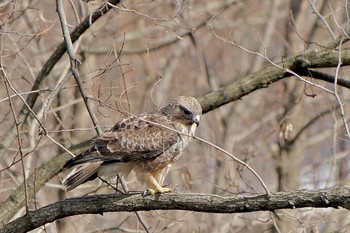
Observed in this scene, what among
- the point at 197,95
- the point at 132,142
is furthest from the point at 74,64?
the point at 197,95

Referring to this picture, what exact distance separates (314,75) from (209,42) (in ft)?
26.7

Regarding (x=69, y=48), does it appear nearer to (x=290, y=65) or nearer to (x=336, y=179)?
(x=290, y=65)

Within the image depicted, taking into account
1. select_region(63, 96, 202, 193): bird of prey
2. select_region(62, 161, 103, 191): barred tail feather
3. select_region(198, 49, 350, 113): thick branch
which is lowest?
select_region(62, 161, 103, 191): barred tail feather

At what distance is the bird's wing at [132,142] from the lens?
639cm

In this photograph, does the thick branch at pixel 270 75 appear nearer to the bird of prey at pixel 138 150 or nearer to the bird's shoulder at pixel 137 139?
the bird of prey at pixel 138 150

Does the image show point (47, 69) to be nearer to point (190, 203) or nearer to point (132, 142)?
point (132, 142)

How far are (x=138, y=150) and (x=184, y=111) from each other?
0.50 metres

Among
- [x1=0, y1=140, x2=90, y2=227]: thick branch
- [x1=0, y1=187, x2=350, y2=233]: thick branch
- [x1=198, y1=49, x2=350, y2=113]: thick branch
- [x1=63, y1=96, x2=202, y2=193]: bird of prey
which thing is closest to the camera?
[x1=0, y1=187, x2=350, y2=233]: thick branch

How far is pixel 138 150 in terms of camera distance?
21.3ft

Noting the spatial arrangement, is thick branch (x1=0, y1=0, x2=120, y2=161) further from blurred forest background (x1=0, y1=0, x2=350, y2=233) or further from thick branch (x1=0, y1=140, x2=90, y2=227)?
thick branch (x1=0, y1=140, x2=90, y2=227)

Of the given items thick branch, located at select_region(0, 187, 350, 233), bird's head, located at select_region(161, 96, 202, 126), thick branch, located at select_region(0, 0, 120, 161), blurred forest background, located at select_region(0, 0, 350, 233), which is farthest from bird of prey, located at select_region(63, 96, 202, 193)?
blurred forest background, located at select_region(0, 0, 350, 233)

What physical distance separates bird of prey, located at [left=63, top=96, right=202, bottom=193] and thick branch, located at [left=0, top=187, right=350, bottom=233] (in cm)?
49

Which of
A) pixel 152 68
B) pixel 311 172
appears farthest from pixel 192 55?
pixel 311 172

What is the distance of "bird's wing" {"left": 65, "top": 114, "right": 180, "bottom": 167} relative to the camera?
6391 mm
